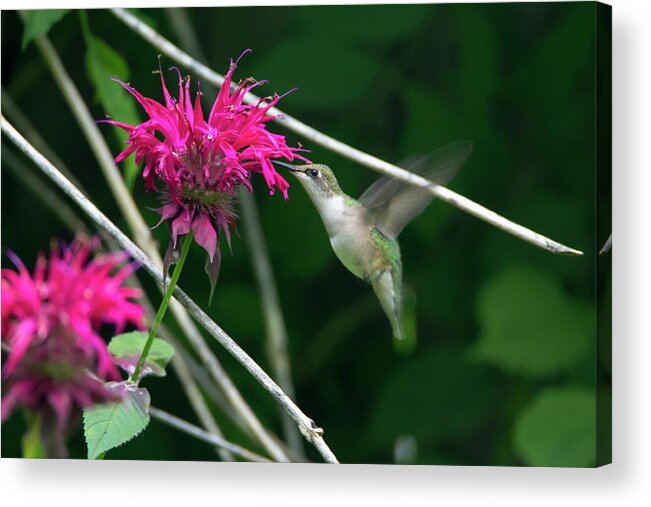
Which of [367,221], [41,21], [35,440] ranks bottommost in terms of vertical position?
[35,440]

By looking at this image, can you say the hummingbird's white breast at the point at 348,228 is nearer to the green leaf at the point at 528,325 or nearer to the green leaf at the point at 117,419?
the green leaf at the point at 528,325

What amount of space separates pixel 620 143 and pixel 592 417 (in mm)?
547

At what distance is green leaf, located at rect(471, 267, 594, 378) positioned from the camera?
219 cm

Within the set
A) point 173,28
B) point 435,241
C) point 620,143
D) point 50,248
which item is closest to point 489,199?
point 435,241

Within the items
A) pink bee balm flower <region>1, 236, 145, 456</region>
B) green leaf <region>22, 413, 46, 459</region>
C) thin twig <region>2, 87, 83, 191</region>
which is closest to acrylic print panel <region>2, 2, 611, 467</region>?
thin twig <region>2, 87, 83, 191</region>

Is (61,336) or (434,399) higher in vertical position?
(61,336)

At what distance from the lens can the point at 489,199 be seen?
2.23m

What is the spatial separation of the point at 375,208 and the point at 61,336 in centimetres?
71

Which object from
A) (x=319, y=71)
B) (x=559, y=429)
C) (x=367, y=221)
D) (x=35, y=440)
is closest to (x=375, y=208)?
(x=367, y=221)

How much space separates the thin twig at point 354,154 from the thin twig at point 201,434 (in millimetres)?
656

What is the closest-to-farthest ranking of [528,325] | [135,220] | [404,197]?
[404,197] < [528,325] < [135,220]

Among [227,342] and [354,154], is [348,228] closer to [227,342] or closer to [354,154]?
[354,154]

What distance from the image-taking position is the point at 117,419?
1.76 meters

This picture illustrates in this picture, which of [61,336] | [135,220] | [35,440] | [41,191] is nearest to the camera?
[35,440]
